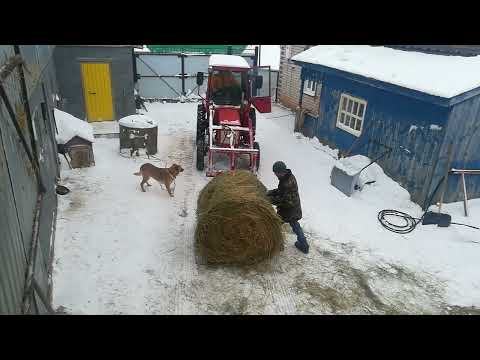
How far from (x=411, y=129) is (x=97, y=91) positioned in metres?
10.1

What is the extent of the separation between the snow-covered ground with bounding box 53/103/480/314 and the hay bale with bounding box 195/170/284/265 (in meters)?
0.32

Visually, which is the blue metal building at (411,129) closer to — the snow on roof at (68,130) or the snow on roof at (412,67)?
the snow on roof at (412,67)

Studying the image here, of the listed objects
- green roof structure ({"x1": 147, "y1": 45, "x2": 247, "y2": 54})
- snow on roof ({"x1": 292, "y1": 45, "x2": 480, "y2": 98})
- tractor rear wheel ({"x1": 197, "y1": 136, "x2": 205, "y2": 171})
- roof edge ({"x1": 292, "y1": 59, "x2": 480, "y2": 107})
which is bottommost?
tractor rear wheel ({"x1": 197, "y1": 136, "x2": 205, "y2": 171})

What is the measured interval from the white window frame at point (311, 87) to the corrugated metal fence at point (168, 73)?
2876 mm

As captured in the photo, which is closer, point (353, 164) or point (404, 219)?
point (404, 219)

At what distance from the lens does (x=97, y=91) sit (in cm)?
1271

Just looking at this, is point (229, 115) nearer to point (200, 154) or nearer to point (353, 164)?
point (200, 154)

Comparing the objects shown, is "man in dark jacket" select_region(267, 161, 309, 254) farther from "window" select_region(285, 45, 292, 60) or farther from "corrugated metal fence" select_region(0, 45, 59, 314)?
"window" select_region(285, 45, 292, 60)

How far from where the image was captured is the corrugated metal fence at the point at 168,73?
53.7ft

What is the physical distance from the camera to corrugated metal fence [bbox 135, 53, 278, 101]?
16.4 m

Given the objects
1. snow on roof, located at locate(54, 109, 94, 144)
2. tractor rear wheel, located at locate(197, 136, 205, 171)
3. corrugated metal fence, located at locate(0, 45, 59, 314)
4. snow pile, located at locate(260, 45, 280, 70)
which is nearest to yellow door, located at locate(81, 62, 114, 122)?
snow on roof, located at locate(54, 109, 94, 144)

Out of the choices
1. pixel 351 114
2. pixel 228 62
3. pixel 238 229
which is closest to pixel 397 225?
pixel 238 229

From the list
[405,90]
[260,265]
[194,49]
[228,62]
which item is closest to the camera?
[260,265]
